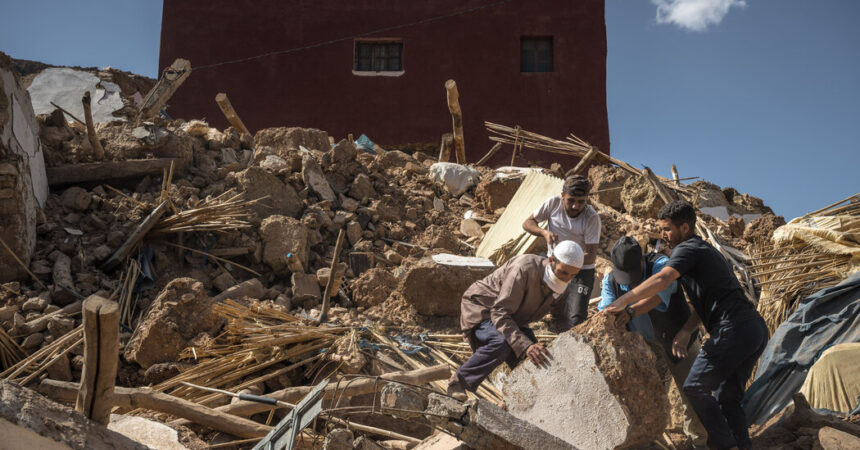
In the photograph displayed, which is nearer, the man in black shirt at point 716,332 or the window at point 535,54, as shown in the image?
the man in black shirt at point 716,332

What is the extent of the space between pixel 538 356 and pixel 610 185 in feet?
20.4

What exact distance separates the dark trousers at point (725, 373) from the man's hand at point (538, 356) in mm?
850

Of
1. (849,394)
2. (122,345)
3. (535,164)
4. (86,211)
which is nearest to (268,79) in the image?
(535,164)

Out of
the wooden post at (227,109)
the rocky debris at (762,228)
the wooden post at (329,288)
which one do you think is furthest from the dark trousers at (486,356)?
the wooden post at (227,109)

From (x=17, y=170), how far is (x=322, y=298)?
316 centimetres

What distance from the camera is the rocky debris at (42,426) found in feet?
8.48

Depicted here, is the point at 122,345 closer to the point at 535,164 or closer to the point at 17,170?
the point at 17,170

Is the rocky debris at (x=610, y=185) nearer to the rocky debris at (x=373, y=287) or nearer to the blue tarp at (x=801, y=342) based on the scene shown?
the rocky debris at (x=373, y=287)

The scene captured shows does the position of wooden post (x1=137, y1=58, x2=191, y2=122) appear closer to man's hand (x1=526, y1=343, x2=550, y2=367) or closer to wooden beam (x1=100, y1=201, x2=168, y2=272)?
wooden beam (x1=100, y1=201, x2=168, y2=272)

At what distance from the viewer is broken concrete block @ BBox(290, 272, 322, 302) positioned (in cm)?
674

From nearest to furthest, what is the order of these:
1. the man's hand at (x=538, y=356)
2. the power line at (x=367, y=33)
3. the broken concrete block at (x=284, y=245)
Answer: the man's hand at (x=538, y=356) < the broken concrete block at (x=284, y=245) < the power line at (x=367, y=33)

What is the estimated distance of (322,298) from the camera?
6875 mm

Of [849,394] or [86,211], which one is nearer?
[849,394]

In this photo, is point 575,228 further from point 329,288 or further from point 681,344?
point 329,288
